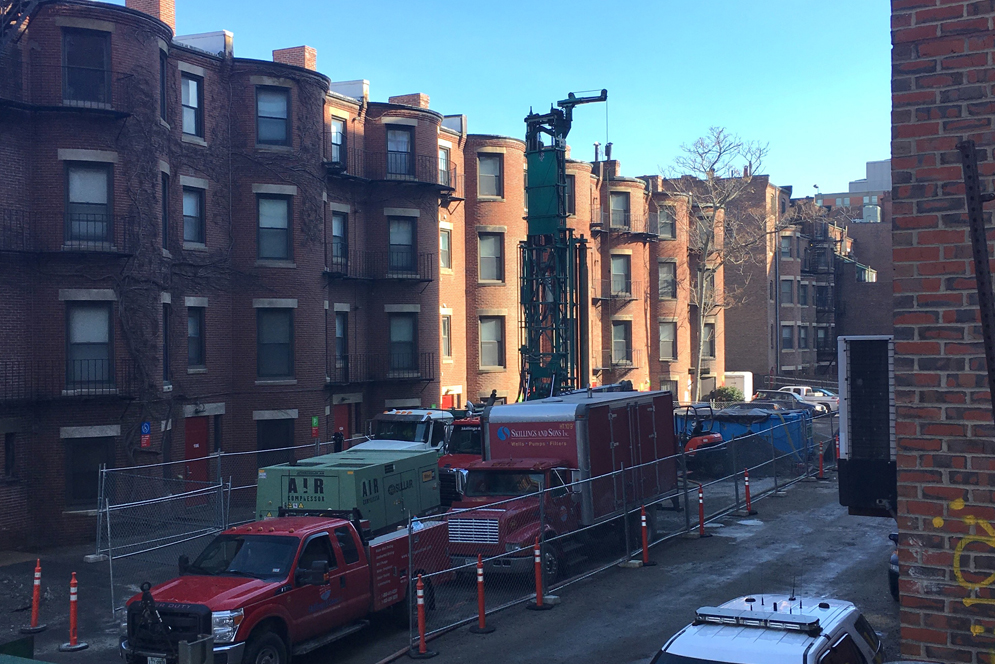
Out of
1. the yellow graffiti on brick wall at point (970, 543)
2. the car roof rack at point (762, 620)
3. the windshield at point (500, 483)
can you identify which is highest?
the yellow graffiti on brick wall at point (970, 543)

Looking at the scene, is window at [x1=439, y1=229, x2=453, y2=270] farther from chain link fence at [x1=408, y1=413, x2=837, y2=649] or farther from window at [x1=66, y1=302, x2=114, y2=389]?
chain link fence at [x1=408, y1=413, x2=837, y2=649]

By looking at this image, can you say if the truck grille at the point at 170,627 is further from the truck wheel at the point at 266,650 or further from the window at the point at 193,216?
the window at the point at 193,216

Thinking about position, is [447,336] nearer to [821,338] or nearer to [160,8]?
[160,8]

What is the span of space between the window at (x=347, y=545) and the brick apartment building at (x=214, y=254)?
13.2 meters

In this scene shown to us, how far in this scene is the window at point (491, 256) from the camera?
4231 cm

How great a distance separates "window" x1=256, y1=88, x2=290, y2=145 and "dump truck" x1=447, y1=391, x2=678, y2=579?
15333mm

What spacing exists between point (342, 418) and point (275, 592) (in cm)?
2221

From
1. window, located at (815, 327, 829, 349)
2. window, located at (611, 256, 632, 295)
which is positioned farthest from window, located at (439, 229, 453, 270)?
window, located at (815, 327, 829, 349)

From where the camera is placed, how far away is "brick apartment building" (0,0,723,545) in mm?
23516

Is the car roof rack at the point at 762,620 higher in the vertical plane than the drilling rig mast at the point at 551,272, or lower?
lower

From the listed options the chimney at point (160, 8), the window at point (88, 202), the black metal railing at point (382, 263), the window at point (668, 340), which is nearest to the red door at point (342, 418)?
the black metal railing at point (382, 263)

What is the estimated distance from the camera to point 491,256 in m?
42.5

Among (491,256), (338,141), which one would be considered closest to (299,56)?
(338,141)

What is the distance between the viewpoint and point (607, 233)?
49.8 m
